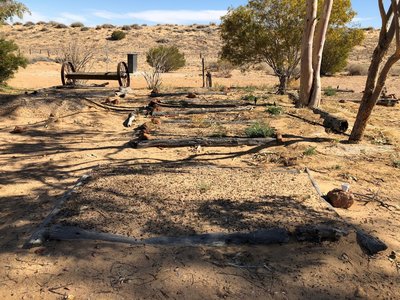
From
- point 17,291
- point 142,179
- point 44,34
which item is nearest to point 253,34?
point 142,179

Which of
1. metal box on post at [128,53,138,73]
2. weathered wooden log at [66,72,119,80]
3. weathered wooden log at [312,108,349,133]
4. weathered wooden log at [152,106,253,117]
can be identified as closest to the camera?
weathered wooden log at [312,108,349,133]

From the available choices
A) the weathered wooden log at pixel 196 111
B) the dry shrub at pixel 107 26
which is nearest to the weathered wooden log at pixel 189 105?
Answer: the weathered wooden log at pixel 196 111

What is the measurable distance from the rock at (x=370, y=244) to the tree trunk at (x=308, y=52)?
7.18m

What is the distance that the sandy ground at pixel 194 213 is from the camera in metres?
2.70

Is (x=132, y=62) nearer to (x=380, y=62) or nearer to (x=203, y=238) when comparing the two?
(x=380, y=62)

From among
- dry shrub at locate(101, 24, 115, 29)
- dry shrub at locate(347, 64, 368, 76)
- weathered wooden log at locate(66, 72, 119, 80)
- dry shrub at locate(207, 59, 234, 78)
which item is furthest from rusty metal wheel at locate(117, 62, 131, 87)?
dry shrub at locate(101, 24, 115, 29)

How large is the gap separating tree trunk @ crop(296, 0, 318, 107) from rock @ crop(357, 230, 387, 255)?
718 centimetres

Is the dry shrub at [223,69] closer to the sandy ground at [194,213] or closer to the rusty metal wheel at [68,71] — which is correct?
the rusty metal wheel at [68,71]

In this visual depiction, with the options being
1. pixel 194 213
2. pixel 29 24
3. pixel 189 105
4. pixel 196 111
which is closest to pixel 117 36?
pixel 29 24

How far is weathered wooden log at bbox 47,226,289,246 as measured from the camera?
3.18m

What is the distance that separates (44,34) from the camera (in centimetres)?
4250

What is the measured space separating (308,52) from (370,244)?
743 cm

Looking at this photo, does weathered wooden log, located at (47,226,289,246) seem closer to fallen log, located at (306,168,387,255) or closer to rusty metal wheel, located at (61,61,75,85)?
fallen log, located at (306,168,387,255)

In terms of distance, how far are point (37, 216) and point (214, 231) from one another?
6.19ft
